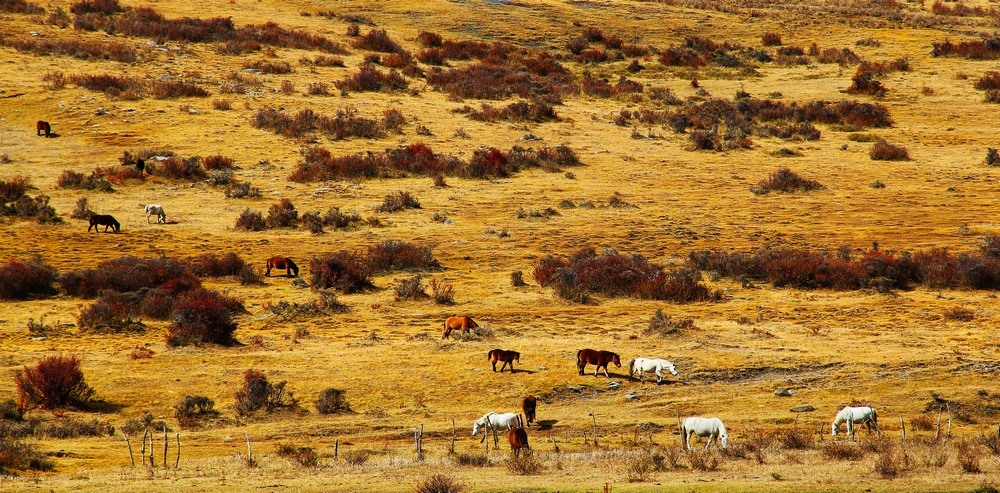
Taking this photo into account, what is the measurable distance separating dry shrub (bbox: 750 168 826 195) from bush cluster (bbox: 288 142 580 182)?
29.2ft

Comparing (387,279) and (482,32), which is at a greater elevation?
(482,32)

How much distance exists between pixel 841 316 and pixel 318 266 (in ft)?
54.9

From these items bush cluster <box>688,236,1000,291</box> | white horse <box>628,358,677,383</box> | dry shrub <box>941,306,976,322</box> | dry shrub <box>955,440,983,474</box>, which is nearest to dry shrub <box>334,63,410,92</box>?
bush cluster <box>688,236,1000,291</box>

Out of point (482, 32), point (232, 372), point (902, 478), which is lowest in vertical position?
point (232, 372)

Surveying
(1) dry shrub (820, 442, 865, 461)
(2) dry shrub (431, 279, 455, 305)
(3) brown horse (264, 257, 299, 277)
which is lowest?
(2) dry shrub (431, 279, 455, 305)

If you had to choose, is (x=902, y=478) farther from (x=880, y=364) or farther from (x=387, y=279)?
(x=387, y=279)

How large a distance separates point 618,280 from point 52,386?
17.2 metres

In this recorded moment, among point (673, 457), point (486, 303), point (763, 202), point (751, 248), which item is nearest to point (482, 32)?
point (763, 202)

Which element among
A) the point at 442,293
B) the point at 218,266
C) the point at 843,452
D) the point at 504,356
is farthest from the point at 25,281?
the point at 843,452

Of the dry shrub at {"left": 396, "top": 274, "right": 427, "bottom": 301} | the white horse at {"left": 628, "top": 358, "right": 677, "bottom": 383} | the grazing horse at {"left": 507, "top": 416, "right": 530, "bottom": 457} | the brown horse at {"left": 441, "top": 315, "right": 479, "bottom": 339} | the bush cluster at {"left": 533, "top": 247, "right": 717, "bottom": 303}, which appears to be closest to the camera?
the grazing horse at {"left": 507, "top": 416, "right": 530, "bottom": 457}

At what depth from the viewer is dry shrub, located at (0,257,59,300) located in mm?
29797

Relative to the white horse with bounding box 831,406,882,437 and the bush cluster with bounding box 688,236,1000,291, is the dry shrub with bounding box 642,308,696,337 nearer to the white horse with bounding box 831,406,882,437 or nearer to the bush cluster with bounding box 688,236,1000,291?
the bush cluster with bounding box 688,236,1000,291

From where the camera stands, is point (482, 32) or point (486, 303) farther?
point (482, 32)

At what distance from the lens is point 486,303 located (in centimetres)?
3044
